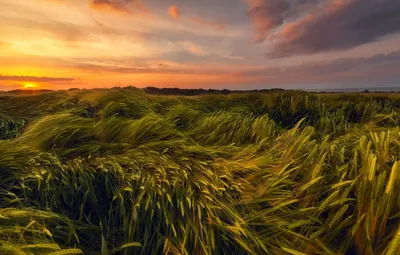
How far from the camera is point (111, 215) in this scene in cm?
185

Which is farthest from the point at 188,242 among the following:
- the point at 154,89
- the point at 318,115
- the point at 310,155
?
the point at 154,89

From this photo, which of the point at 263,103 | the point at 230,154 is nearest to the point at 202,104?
the point at 263,103

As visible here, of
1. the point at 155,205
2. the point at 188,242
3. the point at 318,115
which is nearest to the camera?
the point at 188,242

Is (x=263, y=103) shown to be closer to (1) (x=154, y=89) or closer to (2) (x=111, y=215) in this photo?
(2) (x=111, y=215)

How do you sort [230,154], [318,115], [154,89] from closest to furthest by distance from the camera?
[230,154]
[318,115]
[154,89]

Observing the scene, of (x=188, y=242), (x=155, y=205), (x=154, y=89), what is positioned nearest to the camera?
(x=188, y=242)

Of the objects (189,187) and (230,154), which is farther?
(230,154)

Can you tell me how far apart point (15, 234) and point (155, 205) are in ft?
2.44

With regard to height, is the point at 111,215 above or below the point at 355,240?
below

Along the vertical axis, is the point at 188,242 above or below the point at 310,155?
below

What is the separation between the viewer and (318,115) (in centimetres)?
479

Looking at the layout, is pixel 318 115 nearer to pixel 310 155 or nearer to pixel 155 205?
pixel 310 155

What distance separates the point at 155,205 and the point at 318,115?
3904 mm

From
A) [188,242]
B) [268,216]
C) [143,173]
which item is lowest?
[188,242]
